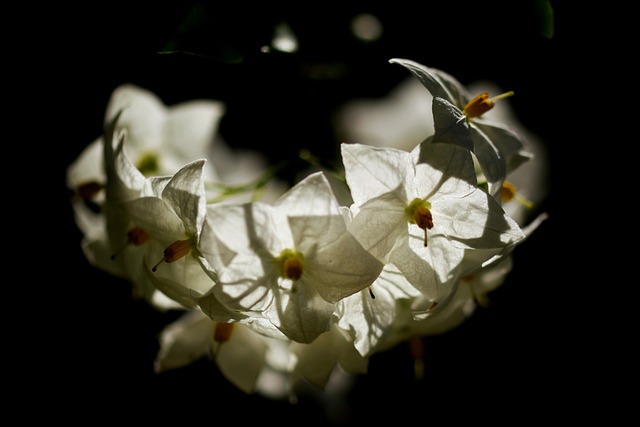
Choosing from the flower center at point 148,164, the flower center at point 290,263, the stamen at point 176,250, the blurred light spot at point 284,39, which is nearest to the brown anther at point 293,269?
the flower center at point 290,263

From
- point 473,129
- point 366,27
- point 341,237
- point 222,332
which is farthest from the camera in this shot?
point 366,27

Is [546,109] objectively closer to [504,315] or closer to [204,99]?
[504,315]

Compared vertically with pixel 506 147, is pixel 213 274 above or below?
below

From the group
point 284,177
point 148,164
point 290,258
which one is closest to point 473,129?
point 290,258

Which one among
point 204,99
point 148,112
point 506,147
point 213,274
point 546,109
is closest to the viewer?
point 213,274

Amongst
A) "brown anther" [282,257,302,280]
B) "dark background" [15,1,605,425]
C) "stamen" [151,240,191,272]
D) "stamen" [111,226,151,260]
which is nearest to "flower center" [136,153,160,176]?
"dark background" [15,1,605,425]

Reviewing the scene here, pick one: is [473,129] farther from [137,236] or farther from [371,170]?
[137,236]

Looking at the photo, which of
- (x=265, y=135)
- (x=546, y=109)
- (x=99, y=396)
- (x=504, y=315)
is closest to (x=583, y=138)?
(x=546, y=109)
